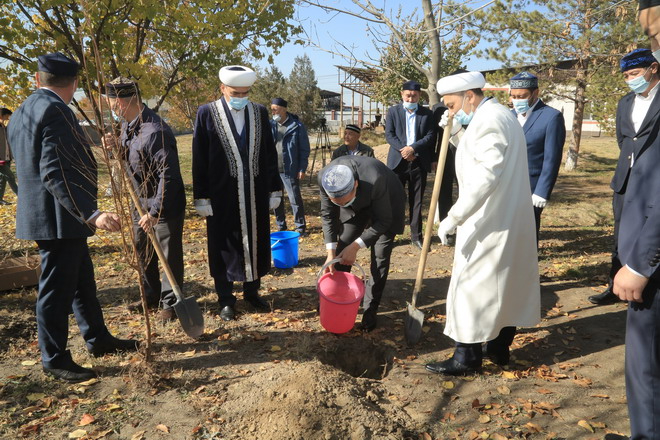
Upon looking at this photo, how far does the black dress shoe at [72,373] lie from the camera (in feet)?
10.6

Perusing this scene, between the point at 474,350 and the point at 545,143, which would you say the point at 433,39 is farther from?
the point at 474,350

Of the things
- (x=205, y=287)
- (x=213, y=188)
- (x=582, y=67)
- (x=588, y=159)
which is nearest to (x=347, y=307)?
(x=213, y=188)

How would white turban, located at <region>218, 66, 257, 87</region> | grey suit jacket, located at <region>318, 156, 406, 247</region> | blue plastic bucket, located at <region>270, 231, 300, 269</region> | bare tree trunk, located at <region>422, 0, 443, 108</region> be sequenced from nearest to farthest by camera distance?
grey suit jacket, located at <region>318, 156, 406, 247</region>
white turban, located at <region>218, 66, 257, 87</region>
blue plastic bucket, located at <region>270, 231, 300, 269</region>
bare tree trunk, located at <region>422, 0, 443, 108</region>

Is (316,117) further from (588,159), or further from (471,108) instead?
(471,108)

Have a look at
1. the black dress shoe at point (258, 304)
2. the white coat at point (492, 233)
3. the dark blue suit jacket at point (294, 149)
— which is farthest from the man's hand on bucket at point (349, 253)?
the dark blue suit jacket at point (294, 149)

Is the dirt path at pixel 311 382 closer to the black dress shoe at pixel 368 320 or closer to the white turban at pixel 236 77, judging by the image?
the black dress shoe at pixel 368 320

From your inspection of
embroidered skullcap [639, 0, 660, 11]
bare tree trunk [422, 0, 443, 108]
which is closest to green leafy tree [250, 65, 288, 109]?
bare tree trunk [422, 0, 443, 108]

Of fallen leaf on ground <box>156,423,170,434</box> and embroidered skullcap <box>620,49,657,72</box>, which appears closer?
fallen leaf on ground <box>156,423,170,434</box>

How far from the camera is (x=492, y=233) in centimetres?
315

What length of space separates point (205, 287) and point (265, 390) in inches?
93.4

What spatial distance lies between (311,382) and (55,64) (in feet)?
8.82

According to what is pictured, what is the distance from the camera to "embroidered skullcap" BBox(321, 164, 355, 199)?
3383 mm

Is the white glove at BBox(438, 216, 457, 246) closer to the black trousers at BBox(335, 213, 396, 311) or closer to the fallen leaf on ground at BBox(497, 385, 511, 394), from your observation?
the black trousers at BBox(335, 213, 396, 311)

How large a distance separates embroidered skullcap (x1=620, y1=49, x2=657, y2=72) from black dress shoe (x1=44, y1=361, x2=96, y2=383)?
524cm
